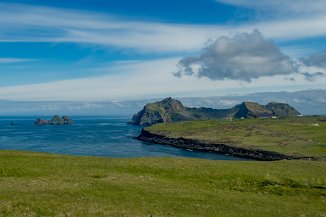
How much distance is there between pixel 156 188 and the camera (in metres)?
36.6

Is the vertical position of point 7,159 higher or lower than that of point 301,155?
higher

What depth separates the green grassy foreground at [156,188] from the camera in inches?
1030

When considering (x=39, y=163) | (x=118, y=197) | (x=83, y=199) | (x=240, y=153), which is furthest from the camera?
(x=240, y=153)

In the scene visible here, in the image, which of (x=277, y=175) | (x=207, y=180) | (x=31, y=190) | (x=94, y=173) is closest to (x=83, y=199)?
(x=31, y=190)

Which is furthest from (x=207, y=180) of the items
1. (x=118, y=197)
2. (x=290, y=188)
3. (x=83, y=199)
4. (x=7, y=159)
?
(x=7, y=159)

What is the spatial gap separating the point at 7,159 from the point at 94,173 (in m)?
12.2

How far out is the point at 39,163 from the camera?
45688mm

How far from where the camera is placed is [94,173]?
42.5m

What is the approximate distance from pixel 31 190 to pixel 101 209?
9401 mm

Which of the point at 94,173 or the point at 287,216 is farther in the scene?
Result: the point at 94,173

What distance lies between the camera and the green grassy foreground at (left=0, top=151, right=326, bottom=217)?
2616 cm

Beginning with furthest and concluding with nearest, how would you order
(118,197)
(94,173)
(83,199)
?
(94,173), (118,197), (83,199)

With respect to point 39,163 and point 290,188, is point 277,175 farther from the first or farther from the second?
point 39,163

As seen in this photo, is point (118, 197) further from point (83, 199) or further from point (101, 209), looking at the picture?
point (101, 209)
